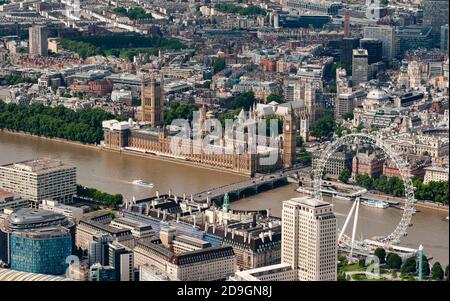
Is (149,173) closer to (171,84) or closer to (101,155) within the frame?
(101,155)

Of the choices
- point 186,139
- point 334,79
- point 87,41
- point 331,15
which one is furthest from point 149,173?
point 331,15

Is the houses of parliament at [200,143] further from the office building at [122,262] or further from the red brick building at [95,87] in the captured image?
the office building at [122,262]

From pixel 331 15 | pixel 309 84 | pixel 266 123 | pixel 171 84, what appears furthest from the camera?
pixel 331 15

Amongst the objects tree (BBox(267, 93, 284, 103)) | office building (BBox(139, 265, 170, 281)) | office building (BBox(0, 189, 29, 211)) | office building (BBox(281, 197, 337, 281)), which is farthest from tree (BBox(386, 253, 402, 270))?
tree (BBox(267, 93, 284, 103))

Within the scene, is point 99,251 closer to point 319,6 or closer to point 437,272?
point 437,272

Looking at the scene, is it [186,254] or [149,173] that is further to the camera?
[149,173]

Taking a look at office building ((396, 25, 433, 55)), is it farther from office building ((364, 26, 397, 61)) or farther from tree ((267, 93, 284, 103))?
tree ((267, 93, 284, 103))

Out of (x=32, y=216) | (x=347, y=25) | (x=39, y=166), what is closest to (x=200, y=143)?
(x=39, y=166)
